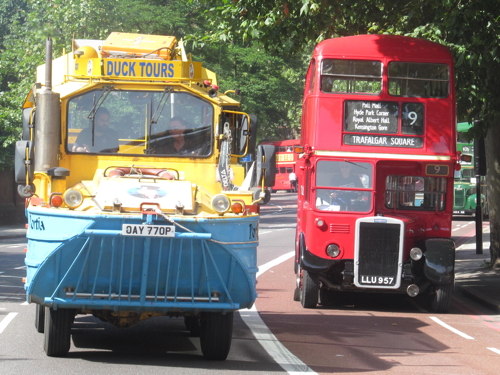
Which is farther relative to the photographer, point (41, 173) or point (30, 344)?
point (30, 344)

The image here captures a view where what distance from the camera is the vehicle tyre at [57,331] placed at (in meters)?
7.66

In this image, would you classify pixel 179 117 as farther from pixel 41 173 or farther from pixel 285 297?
pixel 285 297

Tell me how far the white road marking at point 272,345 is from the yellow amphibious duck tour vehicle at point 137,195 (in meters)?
0.70

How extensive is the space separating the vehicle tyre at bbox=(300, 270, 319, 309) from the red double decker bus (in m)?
0.02

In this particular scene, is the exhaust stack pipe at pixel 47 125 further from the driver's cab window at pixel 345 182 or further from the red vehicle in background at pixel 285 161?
the red vehicle in background at pixel 285 161

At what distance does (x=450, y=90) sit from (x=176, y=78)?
5.84 meters

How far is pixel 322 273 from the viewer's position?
12.7 m

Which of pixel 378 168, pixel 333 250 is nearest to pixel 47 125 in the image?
pixel 333 250

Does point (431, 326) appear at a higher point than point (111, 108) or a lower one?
lower

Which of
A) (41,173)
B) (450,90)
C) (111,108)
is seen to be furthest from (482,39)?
(41,173)

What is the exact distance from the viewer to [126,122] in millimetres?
8773

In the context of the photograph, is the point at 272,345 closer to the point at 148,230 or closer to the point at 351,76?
the point at 148,230

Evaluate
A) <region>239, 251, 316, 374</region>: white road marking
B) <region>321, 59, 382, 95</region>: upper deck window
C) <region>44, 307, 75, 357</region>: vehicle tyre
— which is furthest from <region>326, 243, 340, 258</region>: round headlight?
<region>44, 307, 75, 357</region>: vehicle tyre

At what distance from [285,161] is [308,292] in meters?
51.8
